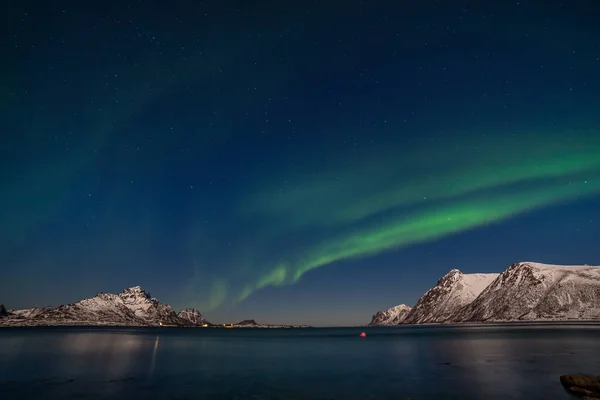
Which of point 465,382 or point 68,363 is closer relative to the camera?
point 465,382

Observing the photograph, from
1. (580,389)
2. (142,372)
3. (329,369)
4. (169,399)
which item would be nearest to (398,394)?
(580,389)

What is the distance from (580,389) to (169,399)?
115ft

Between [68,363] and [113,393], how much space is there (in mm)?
33949

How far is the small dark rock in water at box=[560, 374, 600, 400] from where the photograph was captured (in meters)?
31.2

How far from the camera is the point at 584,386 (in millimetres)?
33281

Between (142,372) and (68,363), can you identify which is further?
(68,363)

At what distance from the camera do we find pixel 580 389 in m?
32.8

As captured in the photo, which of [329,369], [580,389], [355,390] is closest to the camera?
[580,389]

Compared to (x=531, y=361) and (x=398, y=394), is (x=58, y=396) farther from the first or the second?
(x=531, y=361)

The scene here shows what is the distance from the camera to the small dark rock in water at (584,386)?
31.2 metres

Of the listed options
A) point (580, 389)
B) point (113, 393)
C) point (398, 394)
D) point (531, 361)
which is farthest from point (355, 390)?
point (531, 361)

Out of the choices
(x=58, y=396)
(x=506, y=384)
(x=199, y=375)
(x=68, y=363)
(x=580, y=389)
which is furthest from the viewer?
(x=68, y=363)

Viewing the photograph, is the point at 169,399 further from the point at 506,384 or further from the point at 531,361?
the point at 531,361

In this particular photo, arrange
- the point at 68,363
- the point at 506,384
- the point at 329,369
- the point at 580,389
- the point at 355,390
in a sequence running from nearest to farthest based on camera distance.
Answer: the point at 580,389
the point at 355,390
the point at 506,384
the point at 329,369
the point at 68,363
